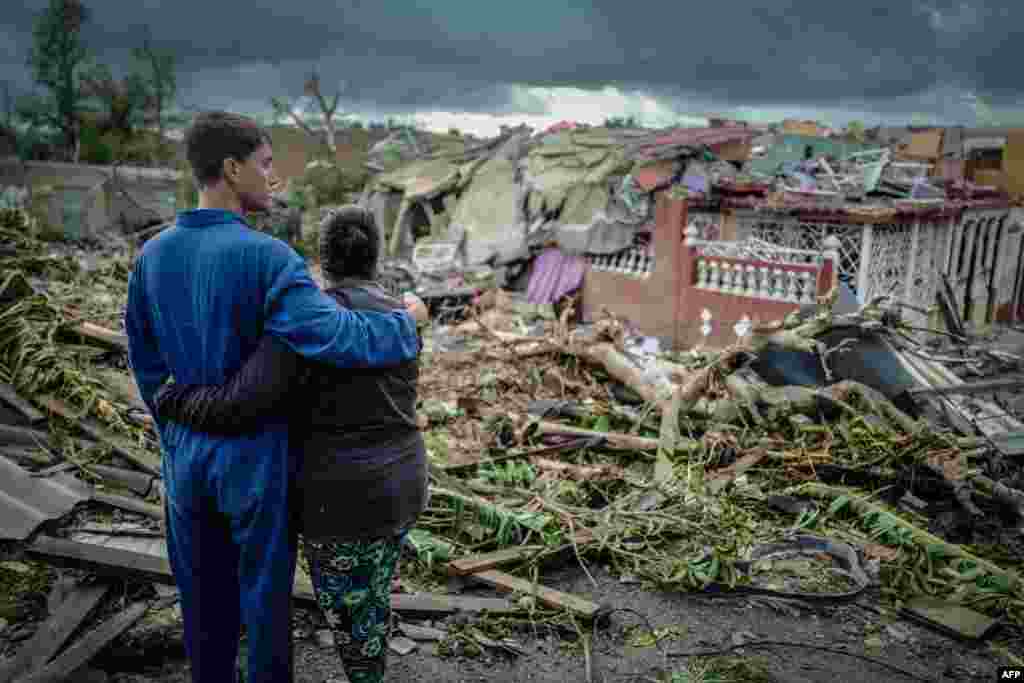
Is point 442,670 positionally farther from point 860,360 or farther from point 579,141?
point 579,141

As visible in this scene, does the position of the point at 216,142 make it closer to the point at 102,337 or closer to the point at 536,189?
the point at 102,337

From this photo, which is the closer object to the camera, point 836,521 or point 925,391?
point 836,521

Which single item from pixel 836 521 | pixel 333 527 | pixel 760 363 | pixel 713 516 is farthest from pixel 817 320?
pixel 333 527

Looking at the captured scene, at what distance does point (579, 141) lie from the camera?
722 inches

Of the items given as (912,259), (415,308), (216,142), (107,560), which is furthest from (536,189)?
(216,142)

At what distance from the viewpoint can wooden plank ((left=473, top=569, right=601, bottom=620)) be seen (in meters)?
3.44

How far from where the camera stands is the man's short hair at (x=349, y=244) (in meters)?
2.30

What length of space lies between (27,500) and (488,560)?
2.00 meters

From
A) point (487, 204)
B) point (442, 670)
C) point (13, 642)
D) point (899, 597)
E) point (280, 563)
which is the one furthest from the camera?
point (487, 204)

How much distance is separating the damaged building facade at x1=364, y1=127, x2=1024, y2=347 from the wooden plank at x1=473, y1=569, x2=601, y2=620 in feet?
23.5

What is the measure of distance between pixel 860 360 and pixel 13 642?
6294 millimetres

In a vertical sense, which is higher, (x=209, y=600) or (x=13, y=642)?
(x=209, y=600)

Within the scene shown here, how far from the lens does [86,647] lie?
273cm

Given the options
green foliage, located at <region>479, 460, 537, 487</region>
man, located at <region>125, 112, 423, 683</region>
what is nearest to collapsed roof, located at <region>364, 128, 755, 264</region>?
green foliage, located at <region>479, 460, 537, 487</region>
